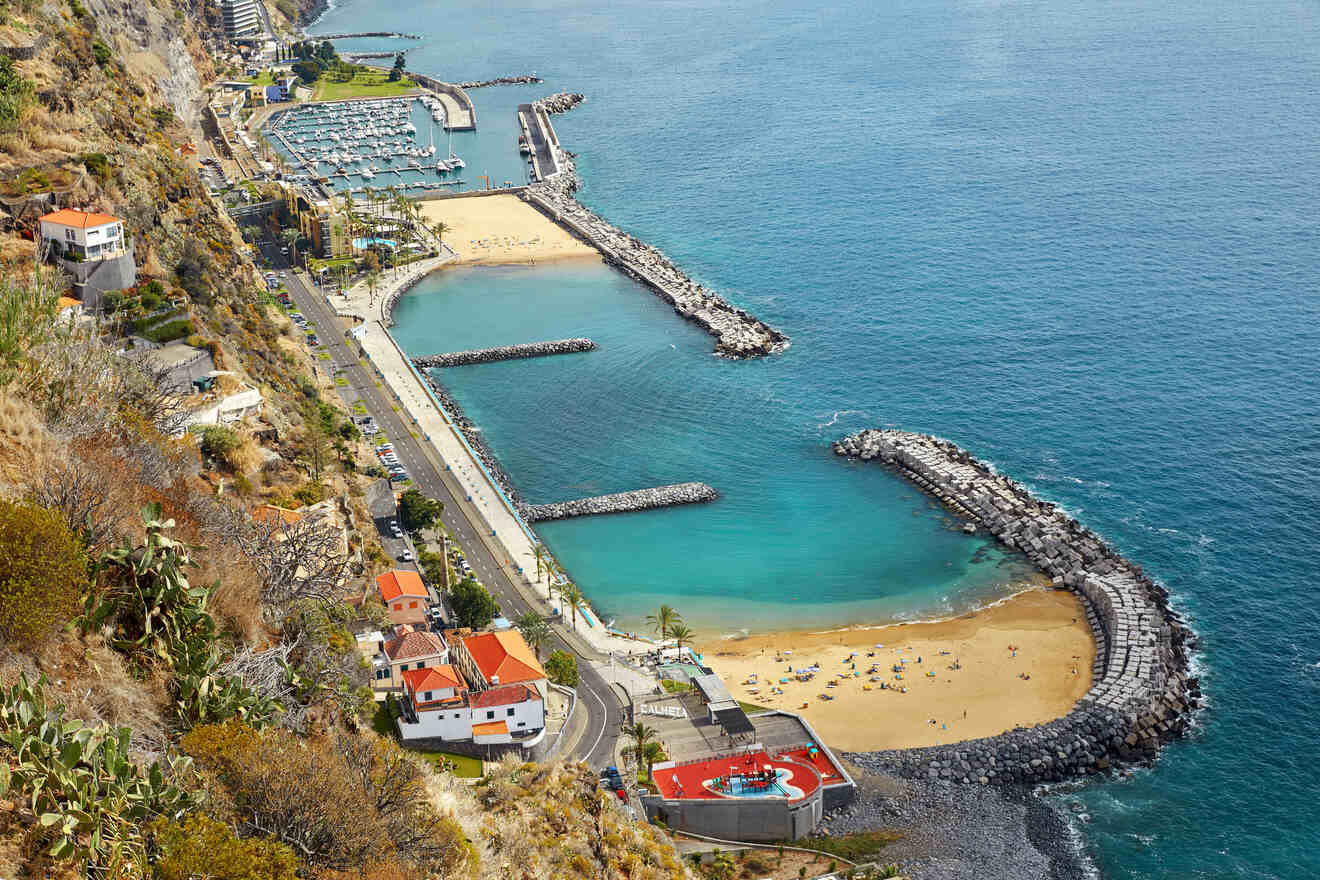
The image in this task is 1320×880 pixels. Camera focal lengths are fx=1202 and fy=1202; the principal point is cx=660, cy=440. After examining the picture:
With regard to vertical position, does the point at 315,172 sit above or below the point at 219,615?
below

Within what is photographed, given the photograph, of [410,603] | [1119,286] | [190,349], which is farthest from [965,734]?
[1119,286]

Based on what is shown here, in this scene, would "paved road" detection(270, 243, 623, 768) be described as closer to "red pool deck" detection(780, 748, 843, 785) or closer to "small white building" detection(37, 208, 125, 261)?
"red pool deck" detection(780, 748, 843, 785)

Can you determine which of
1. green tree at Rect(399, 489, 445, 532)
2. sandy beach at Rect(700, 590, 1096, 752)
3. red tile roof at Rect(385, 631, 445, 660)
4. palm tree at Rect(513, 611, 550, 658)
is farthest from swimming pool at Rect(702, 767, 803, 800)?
green tree at Rect(399, 489, 445, 532)

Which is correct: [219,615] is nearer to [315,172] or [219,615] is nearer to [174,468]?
[174,468]

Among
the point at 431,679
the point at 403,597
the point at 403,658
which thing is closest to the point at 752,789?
the point at 431,679

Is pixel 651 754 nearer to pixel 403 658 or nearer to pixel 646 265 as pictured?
pixel 403 658

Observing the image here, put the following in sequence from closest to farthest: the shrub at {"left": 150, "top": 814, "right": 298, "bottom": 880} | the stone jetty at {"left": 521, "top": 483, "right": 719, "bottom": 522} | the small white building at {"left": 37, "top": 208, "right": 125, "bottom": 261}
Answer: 1. the shrub at {"left": 150, "top": 814, "right": 298, "bottom": 880}
2. the small white building at {"left": 37, "top": 208, "right": 125, "bottom": 261}
3. the stone jetty at {"left": 521, "top": 483, "right": 719, "bottom": 522}
